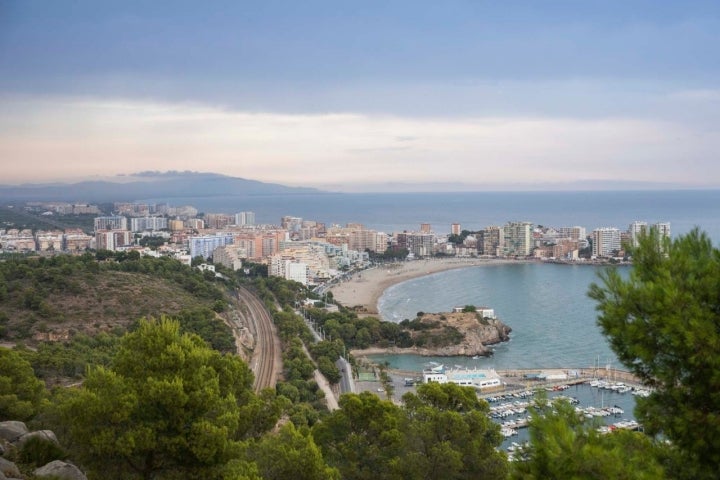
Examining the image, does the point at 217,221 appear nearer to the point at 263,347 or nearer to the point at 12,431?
the point at 263,347

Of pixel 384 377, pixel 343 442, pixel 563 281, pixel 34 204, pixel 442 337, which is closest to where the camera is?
pixel 343 442

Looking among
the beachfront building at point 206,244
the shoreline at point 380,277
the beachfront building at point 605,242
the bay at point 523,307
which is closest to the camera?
the bay at point 523,307

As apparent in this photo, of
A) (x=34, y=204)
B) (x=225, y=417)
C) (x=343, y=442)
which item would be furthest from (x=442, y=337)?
(x=34, y=204)

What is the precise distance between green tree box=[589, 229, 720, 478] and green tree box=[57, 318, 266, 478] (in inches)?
85.8

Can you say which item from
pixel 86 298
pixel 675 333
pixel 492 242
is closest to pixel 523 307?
pixel 86 298

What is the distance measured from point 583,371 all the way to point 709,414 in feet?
44.0

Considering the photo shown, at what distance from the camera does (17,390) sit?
552cm

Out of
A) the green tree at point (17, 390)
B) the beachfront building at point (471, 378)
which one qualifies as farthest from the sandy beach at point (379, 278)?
the green tree at point (17, 390)

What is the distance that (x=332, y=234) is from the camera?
139 ft

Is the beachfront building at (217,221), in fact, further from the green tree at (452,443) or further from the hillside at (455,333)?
the green tree at (452,443)

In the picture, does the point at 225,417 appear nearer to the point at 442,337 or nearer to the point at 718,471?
the point at 718,471

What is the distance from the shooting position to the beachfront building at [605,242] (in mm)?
36000

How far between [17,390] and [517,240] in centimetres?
3546

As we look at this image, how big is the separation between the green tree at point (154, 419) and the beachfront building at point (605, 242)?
35352 millimetres
